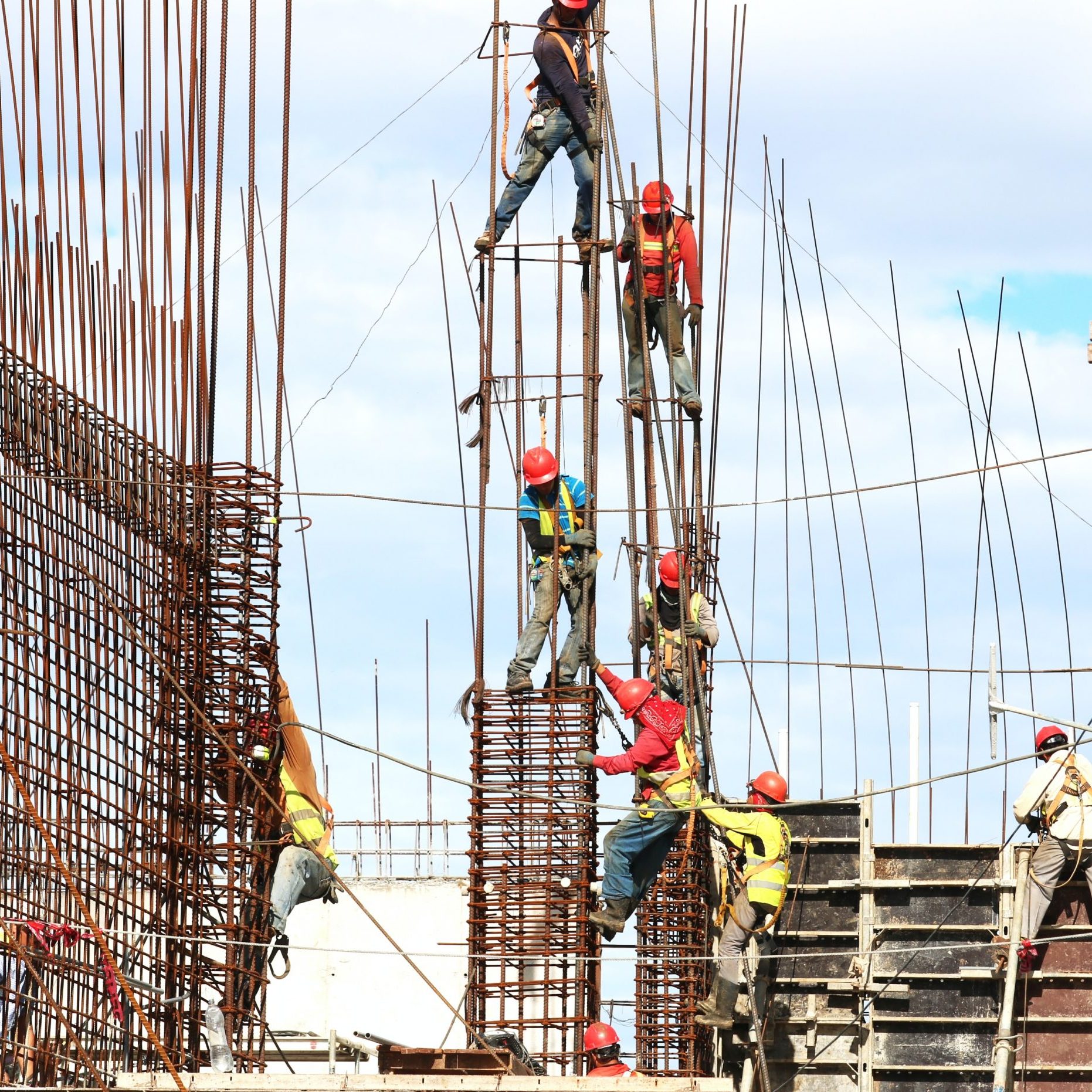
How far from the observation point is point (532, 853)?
2023 cm

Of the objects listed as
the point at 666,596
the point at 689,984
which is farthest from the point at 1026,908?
the point at 666,596

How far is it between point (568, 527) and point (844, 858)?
380 cm

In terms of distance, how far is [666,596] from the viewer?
2145 centimetres

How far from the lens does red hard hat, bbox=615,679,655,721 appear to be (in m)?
18.7

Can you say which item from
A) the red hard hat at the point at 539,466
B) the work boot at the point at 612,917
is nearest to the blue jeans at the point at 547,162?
the red hard hat at the point at 539,466

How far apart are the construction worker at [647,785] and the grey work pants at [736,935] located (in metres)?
0.80

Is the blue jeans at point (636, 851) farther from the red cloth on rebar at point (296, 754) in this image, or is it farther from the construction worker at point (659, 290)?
the construction worker at point (659, 290)

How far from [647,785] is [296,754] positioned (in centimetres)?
310

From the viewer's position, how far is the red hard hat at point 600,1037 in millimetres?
18484

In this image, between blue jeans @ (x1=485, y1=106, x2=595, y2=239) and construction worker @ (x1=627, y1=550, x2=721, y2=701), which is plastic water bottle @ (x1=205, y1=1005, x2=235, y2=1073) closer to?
construction worker @ (x1=627, y1=550, x2=721, y2=701)

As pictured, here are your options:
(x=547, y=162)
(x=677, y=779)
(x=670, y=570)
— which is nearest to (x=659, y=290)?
(x=547, y=162)

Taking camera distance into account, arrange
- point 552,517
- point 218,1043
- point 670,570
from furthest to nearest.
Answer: point 670,570 < point 552,517 < point 218,1043

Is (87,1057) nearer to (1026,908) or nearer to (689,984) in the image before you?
(689,984)

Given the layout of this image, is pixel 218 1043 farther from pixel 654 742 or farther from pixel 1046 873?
pixel 1046 873
